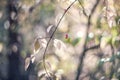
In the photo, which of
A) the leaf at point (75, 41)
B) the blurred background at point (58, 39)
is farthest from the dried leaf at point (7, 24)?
the leaf at point (75, 41)

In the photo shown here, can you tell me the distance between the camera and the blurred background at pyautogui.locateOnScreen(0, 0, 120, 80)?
5.39 ft

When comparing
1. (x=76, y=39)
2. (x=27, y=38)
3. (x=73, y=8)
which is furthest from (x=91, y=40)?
(x=27, y=38)

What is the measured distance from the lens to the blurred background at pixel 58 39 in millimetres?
1643

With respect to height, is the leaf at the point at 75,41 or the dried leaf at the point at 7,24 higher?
the dried leaf at the point at 7,24

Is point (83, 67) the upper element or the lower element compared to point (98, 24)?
lower

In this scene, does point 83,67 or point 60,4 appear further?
point 83,67

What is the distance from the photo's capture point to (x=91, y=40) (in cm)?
170

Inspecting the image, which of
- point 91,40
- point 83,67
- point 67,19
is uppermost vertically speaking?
point 67,19

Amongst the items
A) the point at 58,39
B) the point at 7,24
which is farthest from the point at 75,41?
the point at 7,24

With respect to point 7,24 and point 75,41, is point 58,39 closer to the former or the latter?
point 75,41

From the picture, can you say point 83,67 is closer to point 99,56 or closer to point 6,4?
point 99,56

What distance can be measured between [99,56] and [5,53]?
20.3 inches

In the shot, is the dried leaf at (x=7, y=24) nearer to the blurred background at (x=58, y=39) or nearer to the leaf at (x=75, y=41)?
the blurred background at (x=58, y=39)

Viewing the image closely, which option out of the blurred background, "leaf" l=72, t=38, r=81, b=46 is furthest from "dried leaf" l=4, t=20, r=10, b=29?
"leaf" l=72, t=38, r=81, b=46
